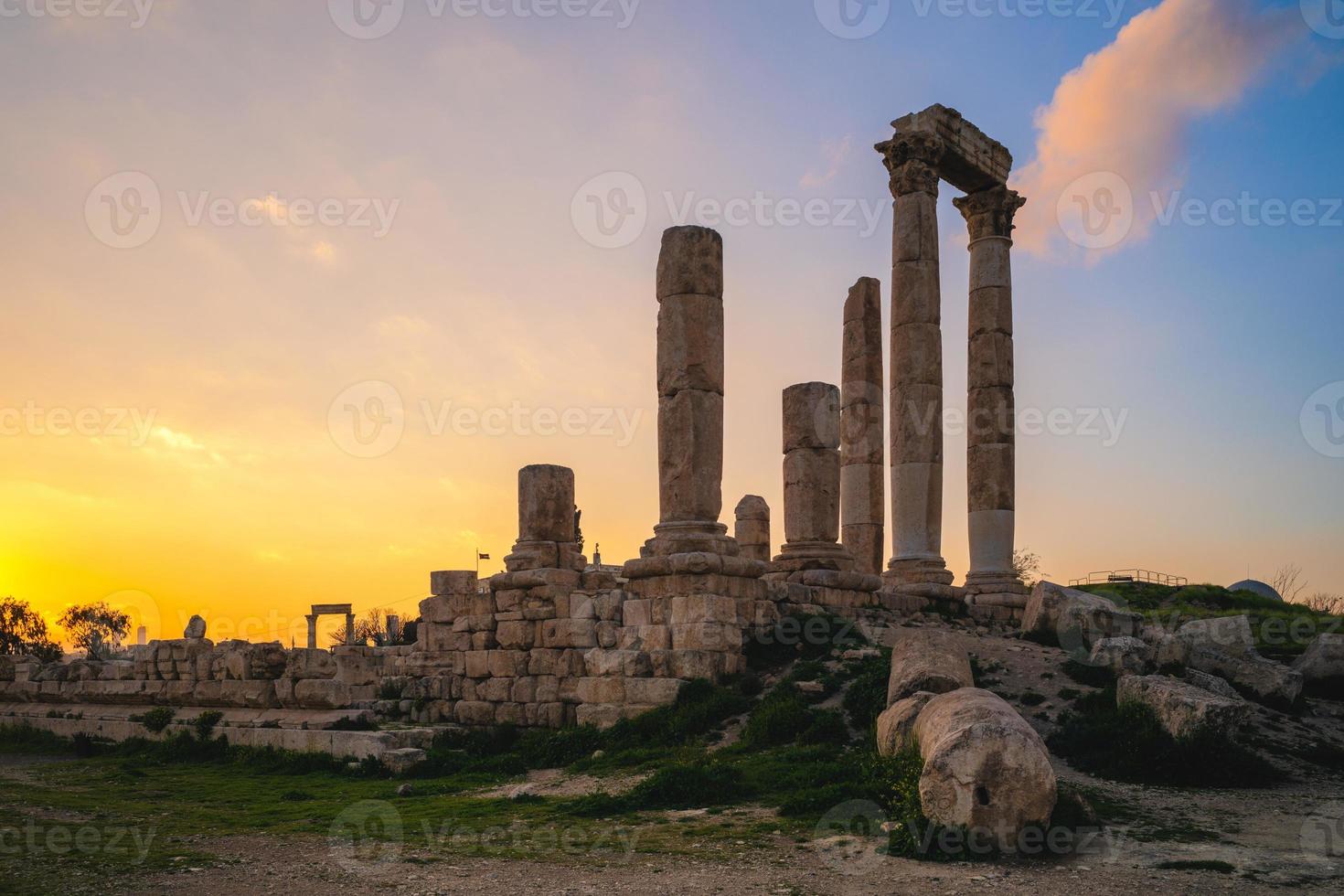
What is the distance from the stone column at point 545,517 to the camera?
1953 cm

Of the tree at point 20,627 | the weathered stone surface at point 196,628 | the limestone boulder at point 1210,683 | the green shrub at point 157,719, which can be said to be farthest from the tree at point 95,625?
the limestone boulder at point 1210,683

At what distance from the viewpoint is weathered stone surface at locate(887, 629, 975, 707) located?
37.6ft

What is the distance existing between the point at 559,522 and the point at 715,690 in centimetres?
602

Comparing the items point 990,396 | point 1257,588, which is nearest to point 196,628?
point 990,396

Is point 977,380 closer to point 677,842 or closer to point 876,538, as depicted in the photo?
point 876,538

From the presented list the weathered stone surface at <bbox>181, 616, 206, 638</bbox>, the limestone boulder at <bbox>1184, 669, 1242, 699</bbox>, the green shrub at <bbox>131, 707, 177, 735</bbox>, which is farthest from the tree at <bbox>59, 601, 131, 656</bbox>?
the limestone boulder at <bbox>1184, 669, 1242, 699</bbox>

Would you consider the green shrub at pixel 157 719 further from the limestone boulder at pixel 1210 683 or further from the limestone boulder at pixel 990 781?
the limestone boulder at pixel 1210 683

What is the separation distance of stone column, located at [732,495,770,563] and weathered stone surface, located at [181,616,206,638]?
1417 cm

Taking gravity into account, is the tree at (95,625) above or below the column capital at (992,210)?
below

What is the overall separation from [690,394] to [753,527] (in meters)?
11.3

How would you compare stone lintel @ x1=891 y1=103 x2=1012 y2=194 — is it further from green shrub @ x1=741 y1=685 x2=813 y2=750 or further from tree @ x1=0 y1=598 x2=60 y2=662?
tree @ x1=0 y1=598 x2=60 y2=662

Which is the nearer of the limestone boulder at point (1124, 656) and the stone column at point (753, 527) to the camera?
the limestone boulder at point (1124, 656)

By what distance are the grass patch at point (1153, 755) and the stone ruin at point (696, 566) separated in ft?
17.1

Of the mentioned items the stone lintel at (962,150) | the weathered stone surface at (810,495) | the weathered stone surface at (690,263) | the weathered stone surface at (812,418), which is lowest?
the weathered stone surface at (810,495)
